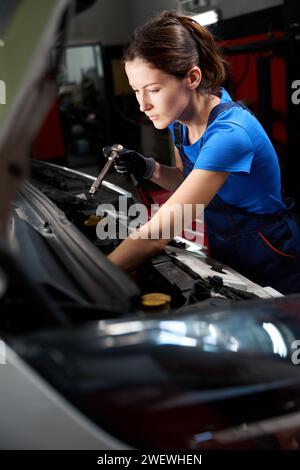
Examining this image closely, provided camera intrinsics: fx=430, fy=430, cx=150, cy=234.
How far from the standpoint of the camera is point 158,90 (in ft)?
4.51

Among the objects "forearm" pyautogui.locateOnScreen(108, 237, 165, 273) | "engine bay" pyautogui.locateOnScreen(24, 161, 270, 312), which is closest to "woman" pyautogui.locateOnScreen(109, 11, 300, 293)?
"forearm" pyautogui.locateOnScreen(108, 237, 165, 273)

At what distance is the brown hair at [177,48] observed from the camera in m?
1.36

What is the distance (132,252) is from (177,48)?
678mm

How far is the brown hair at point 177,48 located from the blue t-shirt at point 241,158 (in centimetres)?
13

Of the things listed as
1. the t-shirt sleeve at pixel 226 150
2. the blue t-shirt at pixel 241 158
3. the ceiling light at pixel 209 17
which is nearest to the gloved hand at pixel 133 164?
the blue t-shirt at pixel 241 158

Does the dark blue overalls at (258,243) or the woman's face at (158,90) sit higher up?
the woman's face at (158,90)

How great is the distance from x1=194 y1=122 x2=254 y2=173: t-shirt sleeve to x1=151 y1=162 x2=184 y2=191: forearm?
68cm

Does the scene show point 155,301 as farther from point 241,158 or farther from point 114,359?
point 241,158

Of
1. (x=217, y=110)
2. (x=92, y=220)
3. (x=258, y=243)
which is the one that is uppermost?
(x=217, y=110)

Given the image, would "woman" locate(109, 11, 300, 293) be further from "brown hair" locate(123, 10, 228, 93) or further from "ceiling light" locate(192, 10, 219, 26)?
"ceiling light" locate(192, 10, 219, 26)

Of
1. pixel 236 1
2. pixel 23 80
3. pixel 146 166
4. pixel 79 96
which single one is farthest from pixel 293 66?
pixel 79 96

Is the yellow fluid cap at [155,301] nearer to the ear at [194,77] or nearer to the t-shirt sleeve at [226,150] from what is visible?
the t-shirt sleeve at [226,150]

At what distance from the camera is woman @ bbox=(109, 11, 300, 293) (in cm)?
129

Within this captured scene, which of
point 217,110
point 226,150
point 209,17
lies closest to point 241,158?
point 226,150
